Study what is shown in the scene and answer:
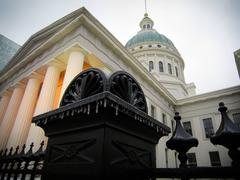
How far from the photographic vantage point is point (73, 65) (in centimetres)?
927

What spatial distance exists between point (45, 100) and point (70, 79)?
7.61 feet

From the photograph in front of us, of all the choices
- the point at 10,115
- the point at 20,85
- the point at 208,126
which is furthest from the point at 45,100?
the point at 208,126

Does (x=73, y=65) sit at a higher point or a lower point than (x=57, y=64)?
lower

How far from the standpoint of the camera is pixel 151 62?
3259 cm

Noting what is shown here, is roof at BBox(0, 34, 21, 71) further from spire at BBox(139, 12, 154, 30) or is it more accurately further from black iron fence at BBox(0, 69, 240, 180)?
spire at BBox(139, 12, 154, 30)

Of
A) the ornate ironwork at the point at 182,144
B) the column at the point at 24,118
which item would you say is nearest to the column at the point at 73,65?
the column at the point at 24,118

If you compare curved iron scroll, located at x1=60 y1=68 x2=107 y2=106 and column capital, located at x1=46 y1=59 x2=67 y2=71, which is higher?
column capital, located at x1=46 y1=59 x2=67 y2=71

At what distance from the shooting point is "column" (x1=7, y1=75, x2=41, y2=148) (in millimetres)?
10141

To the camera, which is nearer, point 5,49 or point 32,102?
point 32,102

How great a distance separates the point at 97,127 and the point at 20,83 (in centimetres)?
1474

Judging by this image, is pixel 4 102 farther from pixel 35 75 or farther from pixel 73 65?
pixel 73 65

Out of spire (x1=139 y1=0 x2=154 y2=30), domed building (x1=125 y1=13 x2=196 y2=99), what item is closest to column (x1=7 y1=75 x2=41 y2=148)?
domed building (x1=125 y1=13 x2=196 y2=99)

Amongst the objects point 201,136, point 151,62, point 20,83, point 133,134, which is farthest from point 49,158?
point 151,62

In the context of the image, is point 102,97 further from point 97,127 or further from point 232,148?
point 232,148
